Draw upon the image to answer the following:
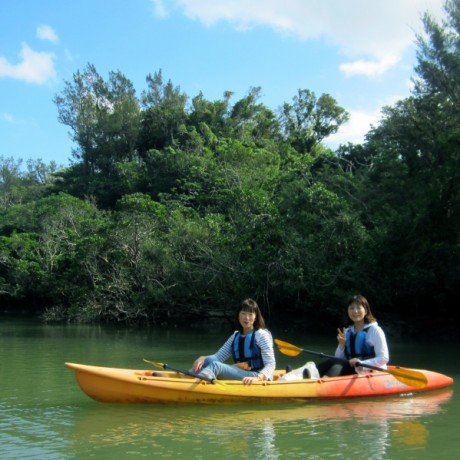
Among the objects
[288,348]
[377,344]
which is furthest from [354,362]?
[288,348]

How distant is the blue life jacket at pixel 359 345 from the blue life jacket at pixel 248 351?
1170 mm

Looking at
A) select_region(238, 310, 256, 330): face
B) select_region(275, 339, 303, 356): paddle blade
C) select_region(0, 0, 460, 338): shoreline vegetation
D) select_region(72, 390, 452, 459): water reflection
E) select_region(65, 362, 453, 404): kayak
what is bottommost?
select_region(72, 390, 452, 459): water reflection

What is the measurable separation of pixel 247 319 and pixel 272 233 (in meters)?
9.90

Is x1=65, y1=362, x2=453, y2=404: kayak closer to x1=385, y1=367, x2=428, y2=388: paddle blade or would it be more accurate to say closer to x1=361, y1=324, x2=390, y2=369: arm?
x1=361, y1=324, x2=390, y2=369: arm

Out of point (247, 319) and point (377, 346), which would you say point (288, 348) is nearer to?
point (377, 346)

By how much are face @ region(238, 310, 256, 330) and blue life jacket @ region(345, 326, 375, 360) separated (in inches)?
51.7

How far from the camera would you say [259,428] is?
609 centimetres

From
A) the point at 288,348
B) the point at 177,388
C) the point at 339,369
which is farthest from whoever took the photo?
the point at 288,348

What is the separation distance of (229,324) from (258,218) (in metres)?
3.77

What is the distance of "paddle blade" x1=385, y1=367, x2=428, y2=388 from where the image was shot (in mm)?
7406

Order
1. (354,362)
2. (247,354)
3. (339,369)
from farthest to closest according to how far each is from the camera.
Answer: (339,369), (354,362), (247,354)

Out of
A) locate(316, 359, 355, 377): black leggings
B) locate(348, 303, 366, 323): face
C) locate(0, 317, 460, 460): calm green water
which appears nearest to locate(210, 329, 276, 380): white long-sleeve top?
locate(0, 317, 460, 460): calm green water

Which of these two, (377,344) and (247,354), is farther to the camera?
(377,344)

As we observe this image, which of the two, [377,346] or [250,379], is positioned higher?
[377,346]
